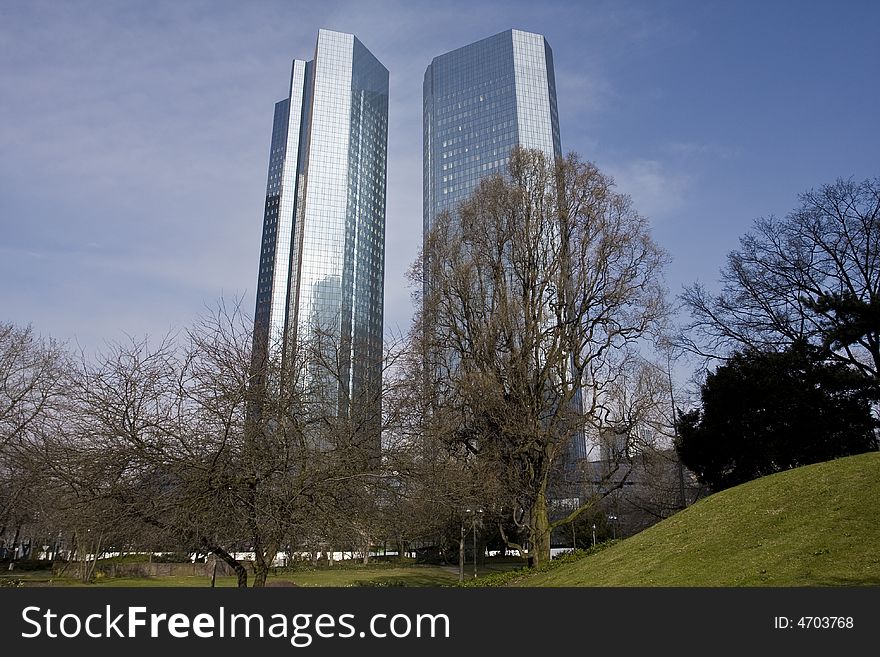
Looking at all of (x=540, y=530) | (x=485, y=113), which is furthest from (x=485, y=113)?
(x=540, y=530)

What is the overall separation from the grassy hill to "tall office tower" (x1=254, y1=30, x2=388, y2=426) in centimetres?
9227

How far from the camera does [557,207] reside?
21.0 m

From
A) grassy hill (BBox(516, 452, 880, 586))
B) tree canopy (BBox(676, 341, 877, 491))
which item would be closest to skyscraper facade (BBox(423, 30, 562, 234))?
tree canopy (BBox(676, 341, 877, 491))

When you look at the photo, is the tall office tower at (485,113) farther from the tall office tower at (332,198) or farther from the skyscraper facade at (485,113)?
the tall office tower at (332,198)

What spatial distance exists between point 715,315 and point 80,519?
27606 millimetres

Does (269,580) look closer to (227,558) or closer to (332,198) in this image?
(227,558)

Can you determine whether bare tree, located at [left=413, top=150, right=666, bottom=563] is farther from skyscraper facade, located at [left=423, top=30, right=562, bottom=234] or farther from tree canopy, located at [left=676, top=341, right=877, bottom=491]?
skyscraper facade, located at [left=423, top=30, right=562, bottom=234]
